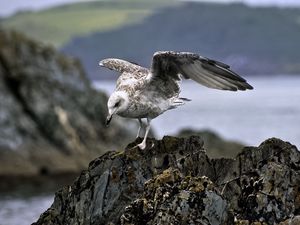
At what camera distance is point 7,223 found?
32344 millimetres

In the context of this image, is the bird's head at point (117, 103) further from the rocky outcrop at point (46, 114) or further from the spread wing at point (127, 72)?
the rocky outcrop at point (46, 114)

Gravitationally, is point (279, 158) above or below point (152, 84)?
below

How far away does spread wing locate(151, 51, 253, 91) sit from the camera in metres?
16.0

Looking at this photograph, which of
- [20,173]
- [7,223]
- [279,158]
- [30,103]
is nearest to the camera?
[279,158]

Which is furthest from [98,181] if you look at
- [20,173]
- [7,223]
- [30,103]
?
[30,103]

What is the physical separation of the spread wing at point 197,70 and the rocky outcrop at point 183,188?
4.64 feet

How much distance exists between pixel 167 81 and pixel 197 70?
528 mm

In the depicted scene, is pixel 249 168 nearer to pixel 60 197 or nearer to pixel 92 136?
pixel 60 197

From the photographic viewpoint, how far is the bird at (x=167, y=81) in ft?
52.2

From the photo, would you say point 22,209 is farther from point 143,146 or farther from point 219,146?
point 143,146

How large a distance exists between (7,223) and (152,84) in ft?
55.8

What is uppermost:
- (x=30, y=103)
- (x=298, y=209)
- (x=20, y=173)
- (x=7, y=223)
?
(x=30, y=103)

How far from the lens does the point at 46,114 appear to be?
46.9 meters

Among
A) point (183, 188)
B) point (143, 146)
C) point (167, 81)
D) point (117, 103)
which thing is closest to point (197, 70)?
point (167, 81)
